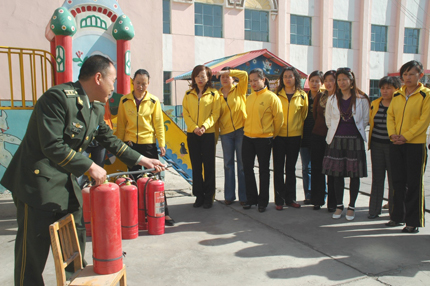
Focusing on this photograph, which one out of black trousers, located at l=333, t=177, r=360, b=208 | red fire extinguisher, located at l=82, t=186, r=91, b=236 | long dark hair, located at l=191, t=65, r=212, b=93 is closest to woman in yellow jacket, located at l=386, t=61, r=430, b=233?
black trousers, located at l=333, t=177, r=360, b=208

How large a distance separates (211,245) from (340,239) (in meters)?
1.48

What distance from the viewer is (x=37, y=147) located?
7.95 feet

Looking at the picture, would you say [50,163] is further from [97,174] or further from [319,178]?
[319,178]

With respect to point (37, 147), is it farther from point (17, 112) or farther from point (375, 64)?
point (375, 64)

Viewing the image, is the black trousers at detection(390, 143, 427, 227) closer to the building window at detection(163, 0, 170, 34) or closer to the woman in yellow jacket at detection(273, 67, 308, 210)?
the woman in yellow jacket at detection(273, 67, 308, 210)

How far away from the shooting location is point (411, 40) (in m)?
23.5

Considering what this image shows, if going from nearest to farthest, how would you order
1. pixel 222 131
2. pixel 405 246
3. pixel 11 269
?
pixel 11 269, pixel 405 246, pixel 222 131

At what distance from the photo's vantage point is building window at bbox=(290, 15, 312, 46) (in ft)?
68.7

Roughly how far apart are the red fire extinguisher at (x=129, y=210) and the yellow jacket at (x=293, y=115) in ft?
7.55

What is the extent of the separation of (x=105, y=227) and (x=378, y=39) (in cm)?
2428

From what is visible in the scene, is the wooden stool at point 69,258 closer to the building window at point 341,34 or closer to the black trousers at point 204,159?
the black trousers at point 204,159

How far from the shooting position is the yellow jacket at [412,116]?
4.14m

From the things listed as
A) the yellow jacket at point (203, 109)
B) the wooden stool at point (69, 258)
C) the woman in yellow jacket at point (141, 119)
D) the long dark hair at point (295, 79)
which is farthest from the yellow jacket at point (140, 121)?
the wooden stool at point (69, 258)

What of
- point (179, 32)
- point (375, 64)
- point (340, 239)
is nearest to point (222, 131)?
point (340, 239)
